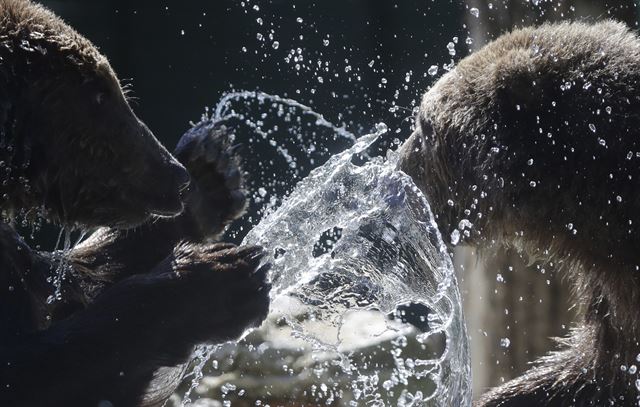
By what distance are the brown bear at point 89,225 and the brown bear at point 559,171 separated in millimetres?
1145

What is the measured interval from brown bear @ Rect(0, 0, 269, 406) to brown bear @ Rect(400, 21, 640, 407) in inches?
45.1

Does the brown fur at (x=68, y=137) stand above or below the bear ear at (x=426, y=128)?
below

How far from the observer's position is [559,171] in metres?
3.90

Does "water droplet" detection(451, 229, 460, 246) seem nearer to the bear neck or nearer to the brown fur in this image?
the brown fur

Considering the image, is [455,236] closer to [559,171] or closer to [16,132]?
[559,171]

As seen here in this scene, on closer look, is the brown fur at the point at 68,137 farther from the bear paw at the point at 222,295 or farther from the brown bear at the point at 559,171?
the brown bear at the point at 559,171

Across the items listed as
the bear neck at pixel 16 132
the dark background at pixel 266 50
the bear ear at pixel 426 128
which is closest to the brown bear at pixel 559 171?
the bear ear at pixel 426 128

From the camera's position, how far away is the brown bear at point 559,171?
150 inches

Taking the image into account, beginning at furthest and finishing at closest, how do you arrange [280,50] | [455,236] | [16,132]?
[280,50], [455,236], [16,132]

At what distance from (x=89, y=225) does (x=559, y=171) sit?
1.71 meters

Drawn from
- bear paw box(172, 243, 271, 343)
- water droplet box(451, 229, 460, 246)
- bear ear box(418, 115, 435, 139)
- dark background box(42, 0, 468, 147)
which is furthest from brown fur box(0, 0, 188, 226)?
dark background box(42, 0, 468, 147)

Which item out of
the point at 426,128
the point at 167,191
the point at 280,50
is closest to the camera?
the point at 167,191

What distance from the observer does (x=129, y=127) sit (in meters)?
3.58

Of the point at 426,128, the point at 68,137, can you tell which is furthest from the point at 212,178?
the point at 68,137
